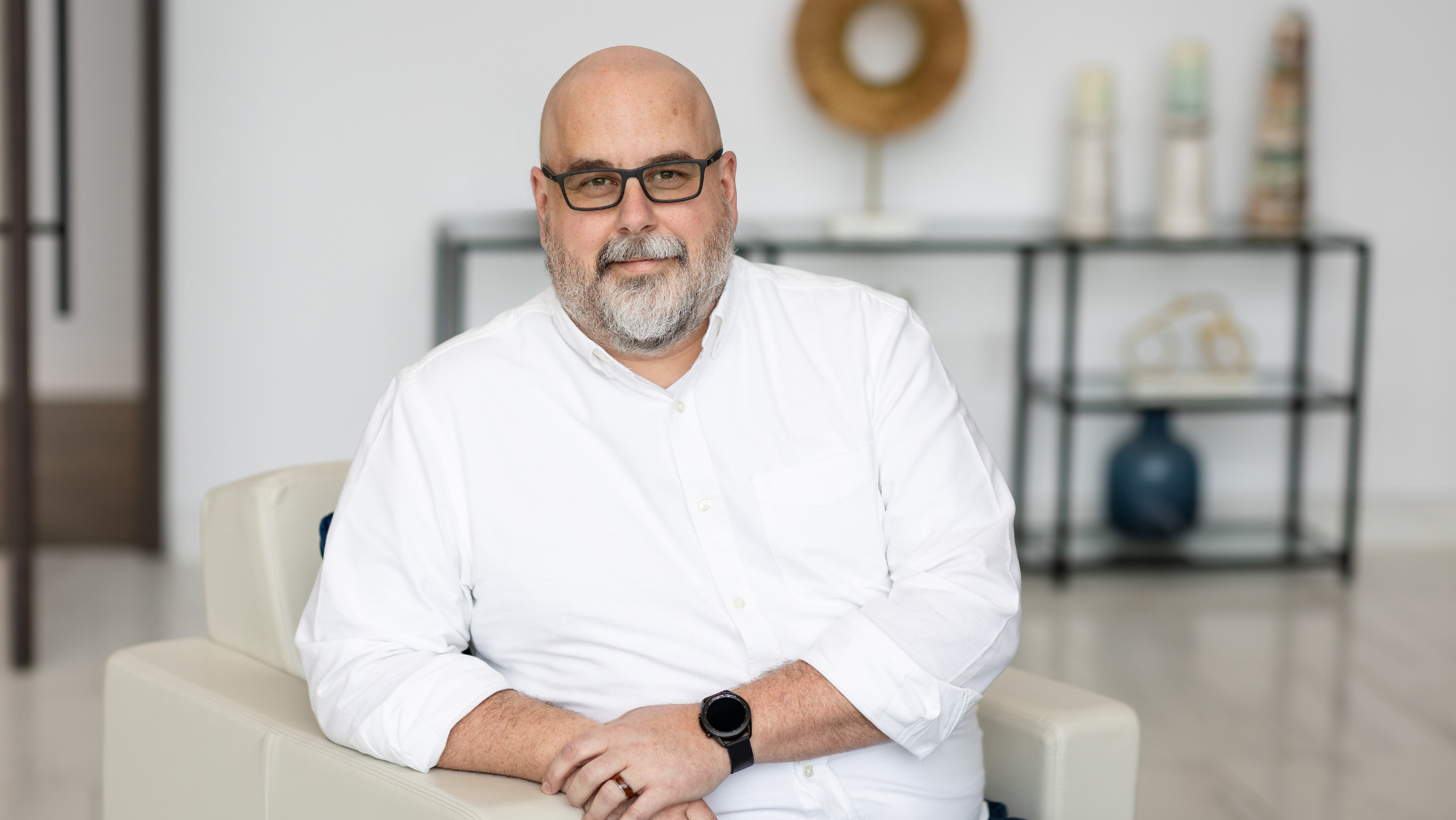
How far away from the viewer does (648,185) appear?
1547 mm

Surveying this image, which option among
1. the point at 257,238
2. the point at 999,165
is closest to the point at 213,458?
the point at 257,238

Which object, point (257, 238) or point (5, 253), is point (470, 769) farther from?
point (257, 238)

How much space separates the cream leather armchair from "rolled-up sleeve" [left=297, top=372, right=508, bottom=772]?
0.13ft

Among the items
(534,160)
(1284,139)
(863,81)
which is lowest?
(534,160)

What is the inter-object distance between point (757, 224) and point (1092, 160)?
873 millimetres

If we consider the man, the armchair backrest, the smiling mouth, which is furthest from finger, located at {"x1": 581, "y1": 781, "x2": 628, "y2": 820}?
the smiling mouth

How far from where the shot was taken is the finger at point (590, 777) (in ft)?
4.21

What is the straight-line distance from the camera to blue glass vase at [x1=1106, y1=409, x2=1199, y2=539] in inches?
150

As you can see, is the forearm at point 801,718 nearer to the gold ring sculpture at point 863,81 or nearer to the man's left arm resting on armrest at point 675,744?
the man's left arm resting on armrest at point 675,744

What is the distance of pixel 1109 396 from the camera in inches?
147

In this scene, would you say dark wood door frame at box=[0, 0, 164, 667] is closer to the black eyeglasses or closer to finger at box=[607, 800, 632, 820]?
Answer: the black eyeglasses

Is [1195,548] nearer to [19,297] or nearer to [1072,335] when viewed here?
[1072,335]

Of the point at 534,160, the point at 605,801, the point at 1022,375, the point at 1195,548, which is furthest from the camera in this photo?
the point at 1195,548

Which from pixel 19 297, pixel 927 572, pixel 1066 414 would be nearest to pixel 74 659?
pixel 19 297
